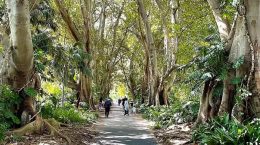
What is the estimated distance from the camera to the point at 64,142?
10.8 meters

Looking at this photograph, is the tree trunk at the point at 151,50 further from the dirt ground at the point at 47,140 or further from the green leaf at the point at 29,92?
the green leaf at the point at 29,92

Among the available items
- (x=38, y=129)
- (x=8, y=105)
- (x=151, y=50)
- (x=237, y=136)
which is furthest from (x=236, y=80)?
(x=151, y=50)


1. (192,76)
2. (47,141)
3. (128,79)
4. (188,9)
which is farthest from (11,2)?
(128,79)

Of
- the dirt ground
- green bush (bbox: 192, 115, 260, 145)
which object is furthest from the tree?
the dirt ground

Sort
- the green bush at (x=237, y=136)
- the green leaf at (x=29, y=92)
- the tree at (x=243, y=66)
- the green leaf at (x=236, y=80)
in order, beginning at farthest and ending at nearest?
the green leaf at (x=29, y=92), the green leaf at (x=236, y=80), the tree at (x=243, y=66), the green bush at (x=237, y=136)

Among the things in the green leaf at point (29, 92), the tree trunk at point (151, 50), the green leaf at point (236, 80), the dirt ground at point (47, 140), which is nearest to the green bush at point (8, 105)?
the green leaf at point (29, 92)

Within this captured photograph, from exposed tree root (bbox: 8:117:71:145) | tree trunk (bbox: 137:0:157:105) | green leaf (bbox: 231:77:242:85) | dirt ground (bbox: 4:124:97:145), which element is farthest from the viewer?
tree trunk (bbox: 137:0:157:105)

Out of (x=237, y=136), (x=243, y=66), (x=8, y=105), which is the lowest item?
(x=237, y=136)

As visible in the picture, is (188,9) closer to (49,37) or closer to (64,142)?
(49,37)

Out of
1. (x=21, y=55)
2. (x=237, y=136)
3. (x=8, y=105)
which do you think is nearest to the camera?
(x=237, y=136)

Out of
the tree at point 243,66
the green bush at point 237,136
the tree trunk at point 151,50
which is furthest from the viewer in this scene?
the tree trunk at point 151,50

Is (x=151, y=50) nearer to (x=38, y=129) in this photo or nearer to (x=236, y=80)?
(x=236, y=80)

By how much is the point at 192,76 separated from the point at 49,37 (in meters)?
7.42

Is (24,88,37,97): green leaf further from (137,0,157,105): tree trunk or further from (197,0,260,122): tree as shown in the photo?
(137,0,157,105): tree trunk
